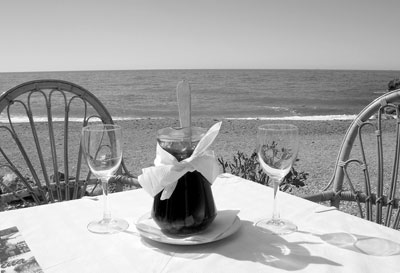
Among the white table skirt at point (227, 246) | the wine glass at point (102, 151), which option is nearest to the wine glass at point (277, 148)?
the white table skirt at point (227, 246)

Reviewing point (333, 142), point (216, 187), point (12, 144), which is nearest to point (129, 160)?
point (12, 144)

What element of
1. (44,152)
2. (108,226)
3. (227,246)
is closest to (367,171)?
(227,246)

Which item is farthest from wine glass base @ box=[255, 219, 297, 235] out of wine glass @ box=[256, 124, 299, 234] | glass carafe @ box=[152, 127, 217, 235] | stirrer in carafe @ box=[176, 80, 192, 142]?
stirrer in carafe @ box=[176, 80, 192, 142]

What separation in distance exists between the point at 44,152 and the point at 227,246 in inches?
325

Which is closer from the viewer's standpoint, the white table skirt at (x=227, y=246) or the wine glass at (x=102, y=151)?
the white table skirt at (x=227, y=246)

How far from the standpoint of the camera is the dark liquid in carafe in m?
0.96

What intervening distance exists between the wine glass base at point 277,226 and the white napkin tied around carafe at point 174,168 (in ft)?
0.69

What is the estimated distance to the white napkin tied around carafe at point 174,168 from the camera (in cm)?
95

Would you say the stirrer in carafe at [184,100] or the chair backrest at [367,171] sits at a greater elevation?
the stirrer in carafe at [184,100]

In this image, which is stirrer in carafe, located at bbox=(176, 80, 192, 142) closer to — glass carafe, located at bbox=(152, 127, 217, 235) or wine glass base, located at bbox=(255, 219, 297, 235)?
glass carafe, located at bbox=(152, 127, 217, 235)

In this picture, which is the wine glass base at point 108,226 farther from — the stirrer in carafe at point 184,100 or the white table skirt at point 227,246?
the stirrer in carafe at point 184,100

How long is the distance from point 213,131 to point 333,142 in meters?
9.15

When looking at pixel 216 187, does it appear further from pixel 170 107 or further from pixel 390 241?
pixel 170 107

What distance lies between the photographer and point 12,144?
9398 mm
